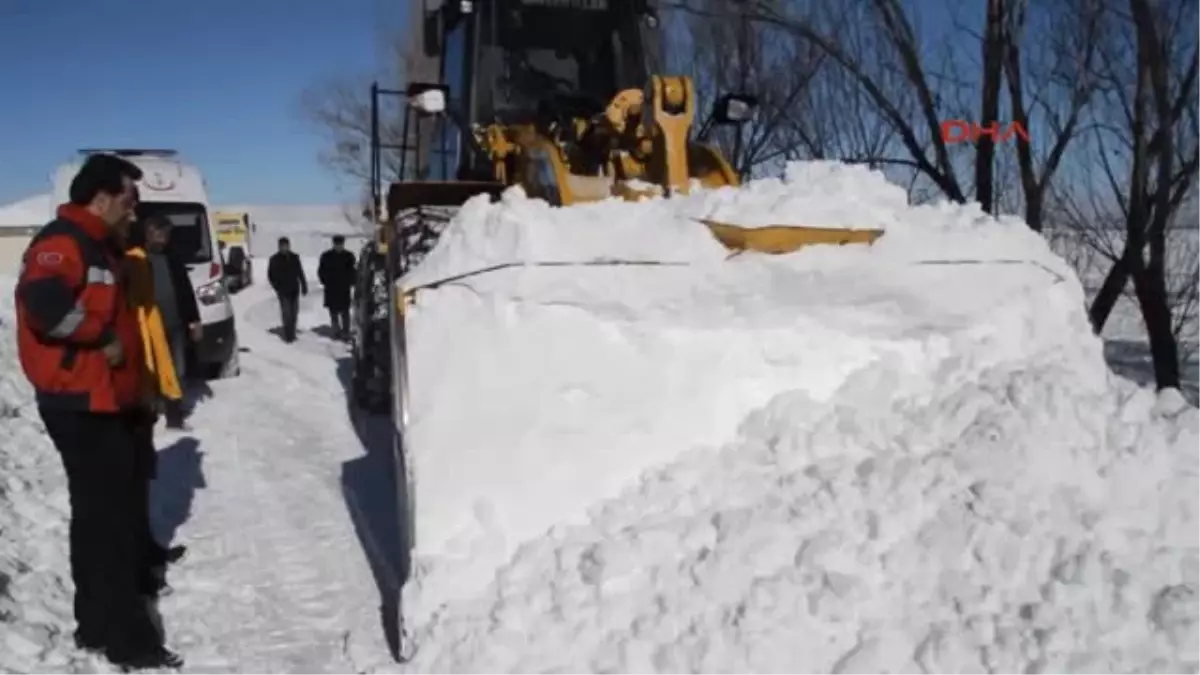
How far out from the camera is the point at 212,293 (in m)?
A: 9.99

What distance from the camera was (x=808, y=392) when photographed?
418cm

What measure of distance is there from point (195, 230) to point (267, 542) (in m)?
5.82

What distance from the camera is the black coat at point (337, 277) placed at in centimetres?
1322

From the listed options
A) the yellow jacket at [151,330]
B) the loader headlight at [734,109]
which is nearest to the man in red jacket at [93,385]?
the yellow jacket at [151,330]

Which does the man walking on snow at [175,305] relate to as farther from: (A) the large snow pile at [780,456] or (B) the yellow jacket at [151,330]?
(A) the large snow pile at [780,456]

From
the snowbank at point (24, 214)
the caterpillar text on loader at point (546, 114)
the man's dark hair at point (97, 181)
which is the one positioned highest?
the caterpillar text on loader at point (546, 114)

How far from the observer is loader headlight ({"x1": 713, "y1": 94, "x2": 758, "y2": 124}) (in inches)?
250

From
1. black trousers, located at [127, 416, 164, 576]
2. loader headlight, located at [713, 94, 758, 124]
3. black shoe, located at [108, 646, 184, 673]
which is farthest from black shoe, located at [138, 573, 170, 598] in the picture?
loader headlight, located at [713, 94, 758, 124]

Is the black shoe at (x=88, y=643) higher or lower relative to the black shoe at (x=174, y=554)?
higher

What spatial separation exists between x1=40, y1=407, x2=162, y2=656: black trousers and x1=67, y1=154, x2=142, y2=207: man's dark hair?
0.73 metres

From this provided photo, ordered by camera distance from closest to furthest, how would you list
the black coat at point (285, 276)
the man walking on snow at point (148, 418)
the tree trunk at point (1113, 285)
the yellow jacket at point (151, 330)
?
the man walking on snow at point (148, 418) < the yellow jacket at point (151, 330) < the tree trunk at point (1113, 285) < the black coat at point (285, 276)

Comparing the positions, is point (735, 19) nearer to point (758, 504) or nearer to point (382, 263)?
point (382, 263)

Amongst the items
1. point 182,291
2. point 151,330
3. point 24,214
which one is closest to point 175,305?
point 182,291

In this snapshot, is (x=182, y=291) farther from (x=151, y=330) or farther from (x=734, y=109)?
(x=734, y=109)
